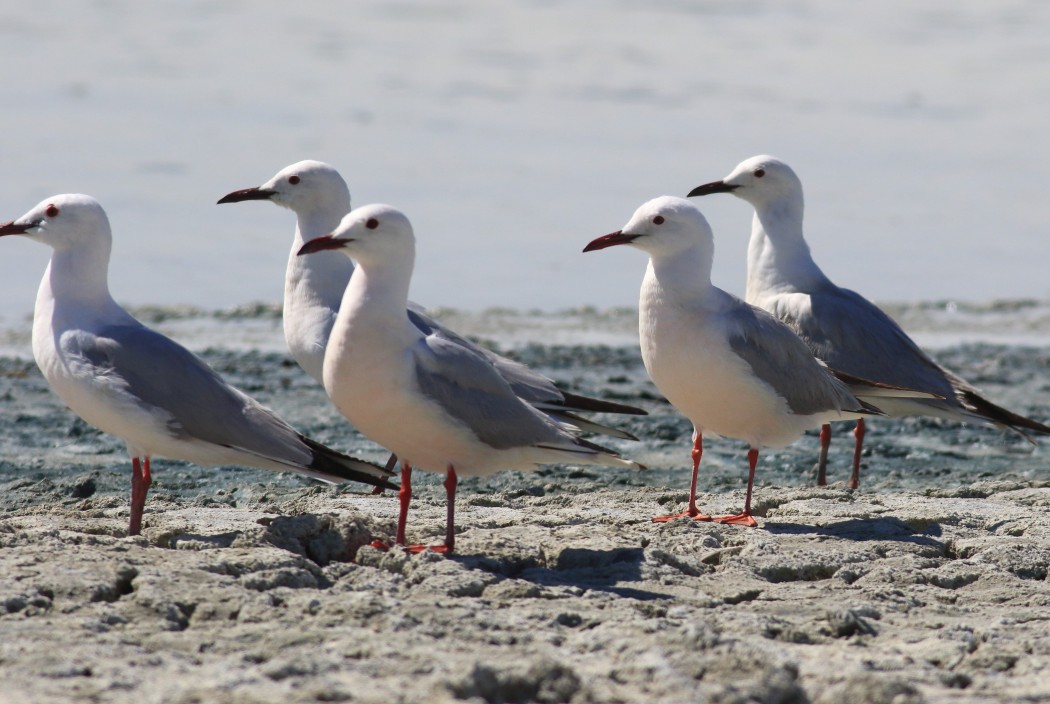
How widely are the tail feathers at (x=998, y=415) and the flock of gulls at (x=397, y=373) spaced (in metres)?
0.45

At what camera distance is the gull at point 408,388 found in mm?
6148

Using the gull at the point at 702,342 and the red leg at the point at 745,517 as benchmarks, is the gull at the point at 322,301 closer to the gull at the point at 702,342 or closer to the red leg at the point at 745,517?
the gull at the point at 702,342

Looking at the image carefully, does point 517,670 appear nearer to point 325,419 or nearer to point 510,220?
point 325,419

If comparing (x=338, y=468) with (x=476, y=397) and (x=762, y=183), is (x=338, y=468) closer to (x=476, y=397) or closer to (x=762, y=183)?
(x=476, y=397)

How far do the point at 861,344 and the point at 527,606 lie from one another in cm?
353

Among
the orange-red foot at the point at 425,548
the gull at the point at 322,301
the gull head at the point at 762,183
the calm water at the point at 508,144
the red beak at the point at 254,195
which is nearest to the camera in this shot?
the orange-red foot at the point at 425,548

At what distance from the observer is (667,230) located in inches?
283

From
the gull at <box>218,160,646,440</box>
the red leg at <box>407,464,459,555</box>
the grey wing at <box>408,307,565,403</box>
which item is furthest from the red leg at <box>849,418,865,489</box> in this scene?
the red leg at <box>407,464,459,555</box>

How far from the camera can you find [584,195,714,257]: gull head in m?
7.18

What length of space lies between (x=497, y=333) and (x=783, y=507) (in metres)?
5.37

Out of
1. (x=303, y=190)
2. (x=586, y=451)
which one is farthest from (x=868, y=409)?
(x=303, y=190)

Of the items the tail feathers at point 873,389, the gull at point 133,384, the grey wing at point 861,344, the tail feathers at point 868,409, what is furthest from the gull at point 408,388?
the grey wing at point 861,344

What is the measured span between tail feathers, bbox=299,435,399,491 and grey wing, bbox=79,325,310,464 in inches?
2.0

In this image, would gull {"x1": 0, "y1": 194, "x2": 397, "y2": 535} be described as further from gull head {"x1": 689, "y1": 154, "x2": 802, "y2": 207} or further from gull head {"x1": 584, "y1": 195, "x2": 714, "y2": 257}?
gull head {"x1": 689, "y1": 154, "x2": 802, "y2": 207}
